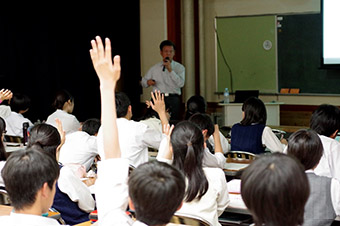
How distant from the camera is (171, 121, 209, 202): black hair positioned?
2.88m

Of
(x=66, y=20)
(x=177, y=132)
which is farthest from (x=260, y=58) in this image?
(x=177, y=132)

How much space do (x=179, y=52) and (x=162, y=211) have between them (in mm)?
8343

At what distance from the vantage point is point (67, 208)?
3.28 meters

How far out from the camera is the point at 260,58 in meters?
9.47

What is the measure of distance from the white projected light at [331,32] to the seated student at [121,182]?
724 centimetres

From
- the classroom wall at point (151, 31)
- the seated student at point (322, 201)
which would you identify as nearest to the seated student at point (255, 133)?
the seated student at point (322, 201)

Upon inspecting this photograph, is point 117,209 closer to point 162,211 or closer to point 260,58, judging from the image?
point 162,211

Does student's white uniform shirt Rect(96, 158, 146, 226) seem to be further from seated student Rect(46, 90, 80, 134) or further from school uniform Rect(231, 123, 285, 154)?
seated student Rect(46, 90, 80, 134)

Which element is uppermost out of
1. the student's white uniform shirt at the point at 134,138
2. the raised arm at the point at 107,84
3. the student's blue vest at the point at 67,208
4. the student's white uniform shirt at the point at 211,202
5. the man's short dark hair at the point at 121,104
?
the raised arm at the point at 107,84

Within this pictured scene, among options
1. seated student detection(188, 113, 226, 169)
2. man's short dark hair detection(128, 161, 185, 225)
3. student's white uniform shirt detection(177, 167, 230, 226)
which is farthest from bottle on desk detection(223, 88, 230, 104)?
man's short dark hair detection(128, 161, 185, 225)

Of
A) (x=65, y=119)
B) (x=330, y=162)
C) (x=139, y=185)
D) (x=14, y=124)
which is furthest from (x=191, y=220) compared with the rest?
(x=14, y=124)

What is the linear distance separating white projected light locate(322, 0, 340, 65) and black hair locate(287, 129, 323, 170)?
5.99 metres

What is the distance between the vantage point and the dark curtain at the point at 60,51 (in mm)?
8266

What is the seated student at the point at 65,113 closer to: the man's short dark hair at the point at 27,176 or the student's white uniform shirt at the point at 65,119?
the student's white uniform shirt at the point at 65,119
